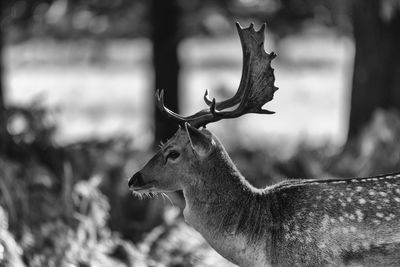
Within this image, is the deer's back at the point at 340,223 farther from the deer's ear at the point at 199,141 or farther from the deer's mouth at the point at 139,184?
the deer's mouth at the point at 139,184

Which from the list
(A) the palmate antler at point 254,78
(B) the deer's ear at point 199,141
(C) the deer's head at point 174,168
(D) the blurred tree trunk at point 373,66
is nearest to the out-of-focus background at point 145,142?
(D) the blurred tree trunk at point 373,66

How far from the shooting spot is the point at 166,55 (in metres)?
12.1

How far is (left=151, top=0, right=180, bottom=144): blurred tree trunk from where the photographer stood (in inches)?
455

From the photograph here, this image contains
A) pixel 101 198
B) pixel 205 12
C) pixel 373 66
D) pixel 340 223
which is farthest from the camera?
pixel 205 12

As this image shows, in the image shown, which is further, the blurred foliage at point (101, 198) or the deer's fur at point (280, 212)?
the blurred foliage at point (101, 198)

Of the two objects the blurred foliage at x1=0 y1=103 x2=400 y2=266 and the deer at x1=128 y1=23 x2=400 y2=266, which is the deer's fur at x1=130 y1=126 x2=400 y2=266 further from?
the blurred foliage at x1=0 y1=103 x2=400 y2=266

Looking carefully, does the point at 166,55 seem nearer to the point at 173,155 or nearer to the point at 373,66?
the point at 373,66

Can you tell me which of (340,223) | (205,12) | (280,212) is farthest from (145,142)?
(340,223)

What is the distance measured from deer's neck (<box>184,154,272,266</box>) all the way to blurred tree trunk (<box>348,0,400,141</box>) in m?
6.60

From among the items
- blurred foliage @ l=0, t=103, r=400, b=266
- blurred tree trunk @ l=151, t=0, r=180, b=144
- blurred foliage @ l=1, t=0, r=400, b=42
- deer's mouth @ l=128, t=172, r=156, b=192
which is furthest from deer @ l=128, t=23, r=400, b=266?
blurred tree trunk @ l=151, t=0, r=180, b=144

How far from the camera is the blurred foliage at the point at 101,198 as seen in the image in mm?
6910

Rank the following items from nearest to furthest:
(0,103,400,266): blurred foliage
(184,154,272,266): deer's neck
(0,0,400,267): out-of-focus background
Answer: (184,154,272,266): deer's neck → (0,103,400,266): blurred foliage → (0,0,400,267): out-of-focus background

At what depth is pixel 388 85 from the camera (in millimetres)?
11234

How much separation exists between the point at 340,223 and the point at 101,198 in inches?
139
